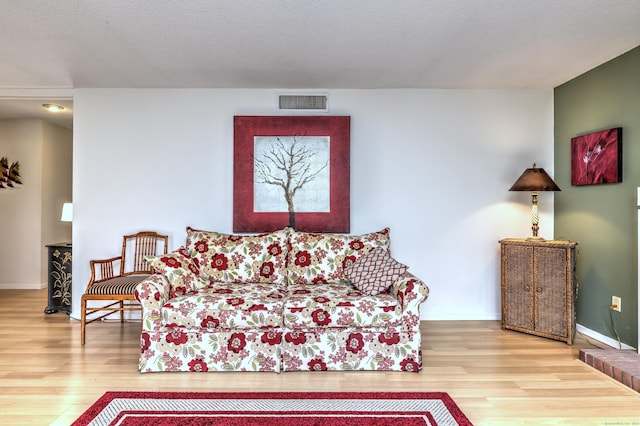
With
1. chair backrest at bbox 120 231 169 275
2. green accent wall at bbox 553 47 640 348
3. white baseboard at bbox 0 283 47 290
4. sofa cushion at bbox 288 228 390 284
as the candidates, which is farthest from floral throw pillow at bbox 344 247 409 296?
white baseboard at bbox 0 283 47 290

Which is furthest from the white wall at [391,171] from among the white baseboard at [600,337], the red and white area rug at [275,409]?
the red and white area rug at [275,409]

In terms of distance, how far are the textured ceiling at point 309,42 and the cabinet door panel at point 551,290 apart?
1646 millimetres

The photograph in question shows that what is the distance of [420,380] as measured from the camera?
8.70 ft

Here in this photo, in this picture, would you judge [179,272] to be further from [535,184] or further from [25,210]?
[25,210]

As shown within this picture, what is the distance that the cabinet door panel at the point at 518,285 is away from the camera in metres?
3.63

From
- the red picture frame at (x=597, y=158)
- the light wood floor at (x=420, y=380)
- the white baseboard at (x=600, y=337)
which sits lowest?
the light wood floor at (x=420, y=380)

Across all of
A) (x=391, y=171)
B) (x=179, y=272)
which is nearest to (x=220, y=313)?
(x=179, y=272)

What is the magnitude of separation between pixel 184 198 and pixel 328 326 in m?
2.18

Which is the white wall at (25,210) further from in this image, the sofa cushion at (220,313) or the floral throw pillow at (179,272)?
the sofa cushion at (220,313)

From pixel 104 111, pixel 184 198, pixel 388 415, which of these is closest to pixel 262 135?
pixel 184 198

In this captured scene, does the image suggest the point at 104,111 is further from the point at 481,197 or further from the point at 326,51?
the point at 481,197

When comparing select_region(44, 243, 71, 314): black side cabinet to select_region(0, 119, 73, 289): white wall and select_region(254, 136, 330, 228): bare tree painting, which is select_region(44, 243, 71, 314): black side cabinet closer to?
select_region(0, 119, 73, 289): white wall

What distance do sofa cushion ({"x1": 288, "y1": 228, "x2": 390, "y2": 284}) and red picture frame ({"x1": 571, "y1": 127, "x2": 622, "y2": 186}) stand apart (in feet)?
6.09

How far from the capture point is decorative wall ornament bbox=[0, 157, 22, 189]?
569cm
